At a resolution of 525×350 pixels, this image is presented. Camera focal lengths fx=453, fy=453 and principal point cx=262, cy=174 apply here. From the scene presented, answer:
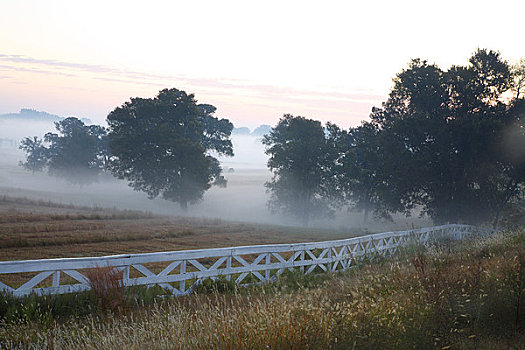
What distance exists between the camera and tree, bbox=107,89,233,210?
48.3 metres

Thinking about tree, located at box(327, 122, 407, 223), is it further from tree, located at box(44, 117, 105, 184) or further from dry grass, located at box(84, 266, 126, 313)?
tree, located at box(44, 117, 105, 184)

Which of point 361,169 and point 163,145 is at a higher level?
point 163,145

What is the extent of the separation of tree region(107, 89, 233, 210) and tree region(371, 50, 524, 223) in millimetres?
21473

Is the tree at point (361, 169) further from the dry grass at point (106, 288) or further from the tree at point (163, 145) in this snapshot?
the dry grass at point (106, 288)

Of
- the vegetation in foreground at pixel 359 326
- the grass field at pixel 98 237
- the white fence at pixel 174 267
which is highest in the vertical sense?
the vegetation in foreground at pixel 359 326

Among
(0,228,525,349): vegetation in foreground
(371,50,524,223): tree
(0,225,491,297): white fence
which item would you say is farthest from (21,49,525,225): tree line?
(0,228,525,349): vegetation in foreground

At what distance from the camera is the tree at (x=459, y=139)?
1357 inches

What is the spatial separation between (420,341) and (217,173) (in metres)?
53.7

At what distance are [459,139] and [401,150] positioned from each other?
4620mm

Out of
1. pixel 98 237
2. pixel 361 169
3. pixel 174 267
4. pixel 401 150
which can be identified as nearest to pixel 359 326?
pixel 174 267

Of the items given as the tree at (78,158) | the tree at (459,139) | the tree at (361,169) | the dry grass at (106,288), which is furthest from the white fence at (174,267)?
Result: the tree at (78,158)

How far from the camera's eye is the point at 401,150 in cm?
3766

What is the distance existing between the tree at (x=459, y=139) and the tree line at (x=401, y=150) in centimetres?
8

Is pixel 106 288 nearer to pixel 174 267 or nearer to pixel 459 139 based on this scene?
pixel 174 267
